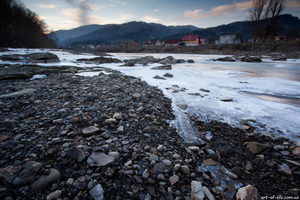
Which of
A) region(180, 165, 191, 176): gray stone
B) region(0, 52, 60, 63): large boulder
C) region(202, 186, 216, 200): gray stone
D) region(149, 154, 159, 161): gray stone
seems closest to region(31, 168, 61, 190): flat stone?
region(149, 154, 159, 161): gray stone

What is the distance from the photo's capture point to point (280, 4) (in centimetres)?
2522

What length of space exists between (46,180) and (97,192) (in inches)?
18.0

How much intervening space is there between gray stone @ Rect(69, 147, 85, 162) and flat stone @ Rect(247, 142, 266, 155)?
2.05 m

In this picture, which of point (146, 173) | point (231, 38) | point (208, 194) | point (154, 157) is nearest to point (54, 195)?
point (146, 173)

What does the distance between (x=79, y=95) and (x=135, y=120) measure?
Result: 165cm

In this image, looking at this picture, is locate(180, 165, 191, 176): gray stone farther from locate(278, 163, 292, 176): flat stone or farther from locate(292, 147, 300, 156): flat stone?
locate(292, 147, 300, 156): flat stone

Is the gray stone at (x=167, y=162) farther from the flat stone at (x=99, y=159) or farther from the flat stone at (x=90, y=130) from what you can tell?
the flat stone at (x=90, y=130)

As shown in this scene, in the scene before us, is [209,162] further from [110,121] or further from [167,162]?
[110,121]

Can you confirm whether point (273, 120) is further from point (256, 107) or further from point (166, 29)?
point (166, 29)

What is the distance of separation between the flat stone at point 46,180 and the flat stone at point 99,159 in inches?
10.4

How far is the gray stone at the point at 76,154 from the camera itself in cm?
131

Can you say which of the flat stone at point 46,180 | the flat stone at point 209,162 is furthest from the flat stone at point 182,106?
the flat stone at point 46,180

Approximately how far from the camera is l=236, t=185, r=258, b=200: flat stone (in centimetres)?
110

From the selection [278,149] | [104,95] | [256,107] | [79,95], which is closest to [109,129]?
[104,95]
